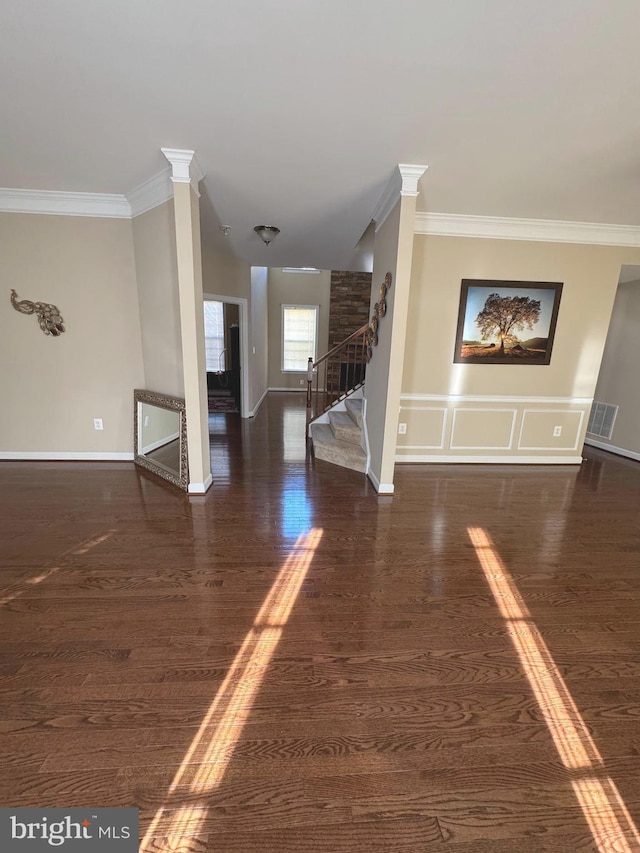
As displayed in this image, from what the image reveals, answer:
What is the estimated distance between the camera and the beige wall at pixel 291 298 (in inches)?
350

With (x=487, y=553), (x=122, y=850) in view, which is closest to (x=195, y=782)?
(x=122, y=850)

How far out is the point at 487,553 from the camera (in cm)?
251

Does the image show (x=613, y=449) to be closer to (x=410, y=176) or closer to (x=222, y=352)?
(x=410, y=176)

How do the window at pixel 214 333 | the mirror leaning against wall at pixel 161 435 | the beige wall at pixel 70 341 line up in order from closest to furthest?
the mirror leaning against wall at pixel 161 435
the beige wall at pixel 70 341
the window at pixel 214 333

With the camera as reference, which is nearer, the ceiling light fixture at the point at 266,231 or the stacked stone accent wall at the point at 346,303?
the ceiling light fixture at the point at 266,231

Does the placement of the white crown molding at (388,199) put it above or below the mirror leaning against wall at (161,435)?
above

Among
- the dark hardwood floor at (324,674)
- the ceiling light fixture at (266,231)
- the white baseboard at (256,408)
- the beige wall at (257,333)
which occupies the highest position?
the ceiling light fixture at (266,231)

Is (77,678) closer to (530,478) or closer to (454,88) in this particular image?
(454,88)

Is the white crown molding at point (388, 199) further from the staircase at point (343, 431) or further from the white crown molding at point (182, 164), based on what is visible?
the white crown molding at point (182, 164)

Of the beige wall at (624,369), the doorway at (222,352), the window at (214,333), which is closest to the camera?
the beige wall at (624,369)

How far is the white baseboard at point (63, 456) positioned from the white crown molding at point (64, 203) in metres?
2.45

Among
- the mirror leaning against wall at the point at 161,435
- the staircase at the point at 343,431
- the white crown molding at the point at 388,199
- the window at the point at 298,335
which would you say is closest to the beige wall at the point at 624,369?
the staircase at the point at 343,431

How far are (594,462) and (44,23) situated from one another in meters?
6.13

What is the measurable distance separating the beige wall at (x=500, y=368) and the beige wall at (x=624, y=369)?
0.99 meters
